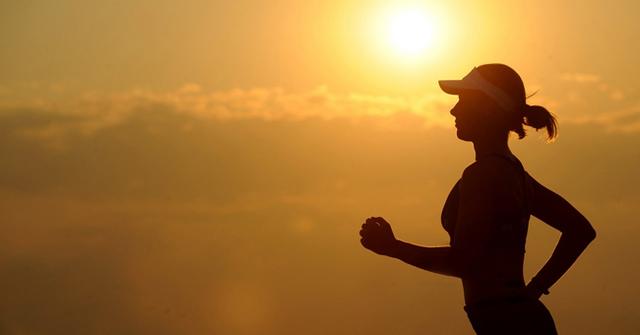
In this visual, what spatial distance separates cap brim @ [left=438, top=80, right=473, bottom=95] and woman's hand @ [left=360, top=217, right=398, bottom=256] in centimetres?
90

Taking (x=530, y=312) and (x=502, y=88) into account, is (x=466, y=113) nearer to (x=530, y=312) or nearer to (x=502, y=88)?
(x=502, y=88)

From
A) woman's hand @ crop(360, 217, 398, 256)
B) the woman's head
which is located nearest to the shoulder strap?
the woman's head

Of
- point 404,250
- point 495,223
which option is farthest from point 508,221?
point 404,250

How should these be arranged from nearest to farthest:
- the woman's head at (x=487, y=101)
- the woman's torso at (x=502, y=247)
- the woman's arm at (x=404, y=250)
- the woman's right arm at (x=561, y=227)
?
the woman's arm at (x=404, y=250)
the woman's torso at (x=502, y=247)
the woman's head at (x=487, y=101)
the woman's right arm at (x=561, y=227)

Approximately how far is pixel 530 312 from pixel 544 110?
1117mm

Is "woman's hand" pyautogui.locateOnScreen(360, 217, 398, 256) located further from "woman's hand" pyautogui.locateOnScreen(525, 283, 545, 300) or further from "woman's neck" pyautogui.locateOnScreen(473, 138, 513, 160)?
"woman's hand" pyautogui.locateOnScreen(525, 283, 545, 300)

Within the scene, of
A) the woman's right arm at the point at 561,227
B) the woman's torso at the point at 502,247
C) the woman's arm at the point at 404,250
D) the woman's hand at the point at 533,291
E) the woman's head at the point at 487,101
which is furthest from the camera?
the woman's right arm at the point at 561,227

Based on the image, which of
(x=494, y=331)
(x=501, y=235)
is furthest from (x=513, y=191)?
(x=494, y=331)

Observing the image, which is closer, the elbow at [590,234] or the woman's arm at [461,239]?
the woman's arm at [461,239]

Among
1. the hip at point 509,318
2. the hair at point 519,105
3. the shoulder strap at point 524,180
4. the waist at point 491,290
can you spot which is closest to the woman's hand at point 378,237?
the waist at point 491,290

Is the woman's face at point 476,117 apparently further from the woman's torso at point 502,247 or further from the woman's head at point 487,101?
the woman's torso at point 502,247

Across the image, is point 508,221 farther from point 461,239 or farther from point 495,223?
point 461,239

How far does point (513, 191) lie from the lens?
25.1ft

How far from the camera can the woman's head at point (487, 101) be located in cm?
793
